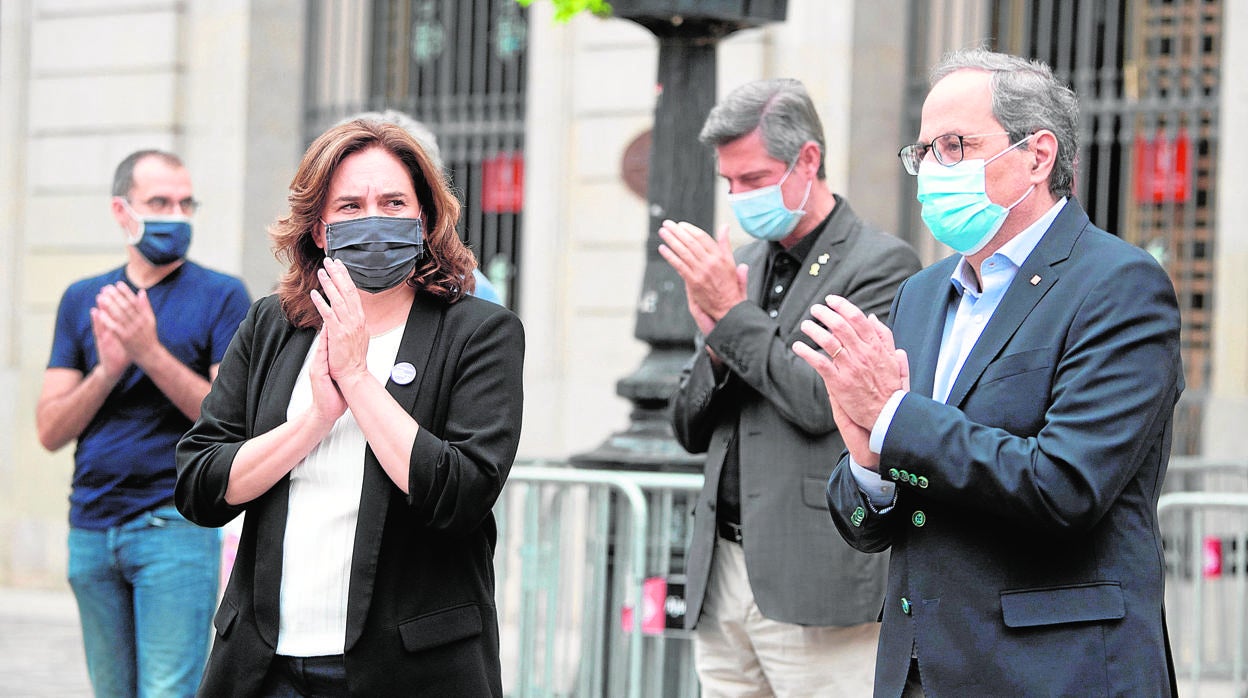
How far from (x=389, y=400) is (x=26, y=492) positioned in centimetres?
981

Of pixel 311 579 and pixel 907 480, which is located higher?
pixel 907 480

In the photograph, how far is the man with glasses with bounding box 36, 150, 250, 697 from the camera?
4953 millimetres

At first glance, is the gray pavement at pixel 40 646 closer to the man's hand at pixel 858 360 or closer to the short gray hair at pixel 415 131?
the short gray hair at pixel 415 131

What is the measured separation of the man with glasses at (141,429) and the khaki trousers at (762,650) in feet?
5.46

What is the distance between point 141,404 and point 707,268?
1998 mm

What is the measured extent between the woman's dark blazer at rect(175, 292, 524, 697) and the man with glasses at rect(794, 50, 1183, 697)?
26.4 inches

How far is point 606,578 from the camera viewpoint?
5848mm

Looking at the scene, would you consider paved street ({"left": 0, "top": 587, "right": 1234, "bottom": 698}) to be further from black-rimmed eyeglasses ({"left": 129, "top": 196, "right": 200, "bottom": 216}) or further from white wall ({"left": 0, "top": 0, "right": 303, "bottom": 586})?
black-rimmed eyeglasses ({"left": 129, "top": 196, "right": 200, "bottom": 216})

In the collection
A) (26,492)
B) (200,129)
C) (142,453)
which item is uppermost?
(200,129)

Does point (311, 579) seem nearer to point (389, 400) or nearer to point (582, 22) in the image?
point (389, 400)

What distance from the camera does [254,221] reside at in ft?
38.8

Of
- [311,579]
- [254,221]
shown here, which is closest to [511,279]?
[254,221]

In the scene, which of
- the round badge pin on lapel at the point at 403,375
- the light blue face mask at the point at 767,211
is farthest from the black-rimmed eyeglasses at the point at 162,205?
the round badge pin on lapel at the point at 403,375

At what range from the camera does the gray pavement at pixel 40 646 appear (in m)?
8.34
